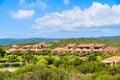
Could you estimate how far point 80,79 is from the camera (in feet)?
66.6

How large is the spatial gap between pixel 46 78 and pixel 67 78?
1.32m

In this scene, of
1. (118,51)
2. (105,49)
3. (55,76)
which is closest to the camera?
(55,76)

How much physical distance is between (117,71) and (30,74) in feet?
33.3

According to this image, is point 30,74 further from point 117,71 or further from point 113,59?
point 113,59

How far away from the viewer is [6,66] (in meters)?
40.6

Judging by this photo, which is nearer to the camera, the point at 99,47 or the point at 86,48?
the point at 99,47

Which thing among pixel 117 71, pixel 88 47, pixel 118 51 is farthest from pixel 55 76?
pixel 88 47

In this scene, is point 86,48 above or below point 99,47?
below

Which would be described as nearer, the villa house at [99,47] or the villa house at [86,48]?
the villa house at [99,47]

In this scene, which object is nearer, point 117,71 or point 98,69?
point 117,71

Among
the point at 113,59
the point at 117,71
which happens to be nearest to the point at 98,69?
the point at 117,71

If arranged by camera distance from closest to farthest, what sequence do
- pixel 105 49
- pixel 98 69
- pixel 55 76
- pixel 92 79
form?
1. pixel 55 76
2. pixel 92 79
3. pixel 98 69
4. pixel 105 49

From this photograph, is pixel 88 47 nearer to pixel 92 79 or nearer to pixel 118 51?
pixel 118 51

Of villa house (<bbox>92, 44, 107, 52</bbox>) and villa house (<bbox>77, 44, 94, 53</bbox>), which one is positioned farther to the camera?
villa house (<bbox>77, 44, 94, 53</bbox>)
